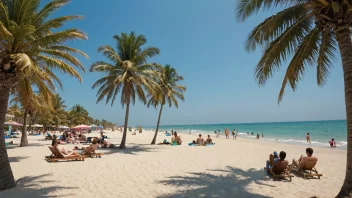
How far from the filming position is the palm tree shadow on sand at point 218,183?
20.6 ft

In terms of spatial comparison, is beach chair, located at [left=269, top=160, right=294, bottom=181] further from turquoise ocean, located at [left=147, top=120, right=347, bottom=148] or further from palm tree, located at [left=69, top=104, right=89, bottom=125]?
palm tree, located at [left=69, top=104, right=89, bottom=125]

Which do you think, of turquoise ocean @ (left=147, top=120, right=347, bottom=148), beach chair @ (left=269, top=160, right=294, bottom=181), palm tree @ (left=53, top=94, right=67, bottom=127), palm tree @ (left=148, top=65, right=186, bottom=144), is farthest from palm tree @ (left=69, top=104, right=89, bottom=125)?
beach chair @ (left=269, top=160, right=294, bottom=181)

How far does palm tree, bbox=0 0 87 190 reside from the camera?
6301mm

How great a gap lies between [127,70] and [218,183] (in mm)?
11397

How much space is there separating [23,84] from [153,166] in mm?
5867

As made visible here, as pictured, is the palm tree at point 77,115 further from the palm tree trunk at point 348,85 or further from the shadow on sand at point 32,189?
the palm tree trunk at point 348,85

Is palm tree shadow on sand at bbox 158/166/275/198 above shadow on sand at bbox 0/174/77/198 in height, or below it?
above

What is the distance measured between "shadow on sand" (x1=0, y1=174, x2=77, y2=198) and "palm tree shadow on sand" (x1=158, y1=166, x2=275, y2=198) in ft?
9.87

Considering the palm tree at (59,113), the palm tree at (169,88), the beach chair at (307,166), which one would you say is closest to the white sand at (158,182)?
the beach chair at (307,166)

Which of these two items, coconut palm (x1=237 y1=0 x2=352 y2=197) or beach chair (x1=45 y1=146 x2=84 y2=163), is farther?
beach chair (x1=45 y1=146 x2=84 y2=163)

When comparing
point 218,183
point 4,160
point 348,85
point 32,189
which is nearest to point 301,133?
point 218,183

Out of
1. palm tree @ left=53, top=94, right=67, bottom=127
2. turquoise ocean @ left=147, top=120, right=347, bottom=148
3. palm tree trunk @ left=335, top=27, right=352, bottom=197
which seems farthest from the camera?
palm tree @ left=53, top=94, right=67, bottom=127

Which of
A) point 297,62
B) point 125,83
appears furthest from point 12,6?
point 125,83

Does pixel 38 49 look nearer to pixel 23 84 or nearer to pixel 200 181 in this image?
pixel 23 84
